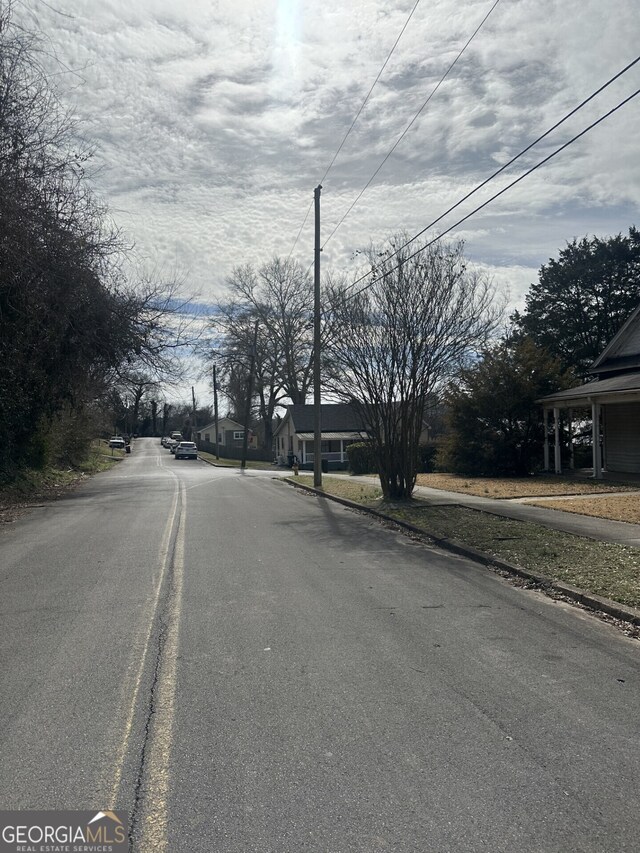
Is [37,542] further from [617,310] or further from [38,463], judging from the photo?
[617,310]

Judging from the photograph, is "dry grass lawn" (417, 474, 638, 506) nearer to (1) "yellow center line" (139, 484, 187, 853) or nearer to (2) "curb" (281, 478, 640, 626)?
(2) "curb" (281, 478, 640, 626)

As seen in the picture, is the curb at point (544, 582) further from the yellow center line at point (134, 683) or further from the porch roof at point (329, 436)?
the porch roof at point (329, 436)

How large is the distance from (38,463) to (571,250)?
37595mm

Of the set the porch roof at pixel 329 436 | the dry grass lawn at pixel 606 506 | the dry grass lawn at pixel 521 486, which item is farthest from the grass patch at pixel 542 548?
the porch roof at pixel 329 436

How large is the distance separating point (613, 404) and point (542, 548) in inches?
657

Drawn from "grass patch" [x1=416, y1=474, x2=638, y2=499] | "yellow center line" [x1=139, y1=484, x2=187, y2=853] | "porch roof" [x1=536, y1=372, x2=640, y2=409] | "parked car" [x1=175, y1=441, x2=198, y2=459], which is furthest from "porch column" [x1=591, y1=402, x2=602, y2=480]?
"parked car" [x1=175, y1=441, x2=198, y2=459]

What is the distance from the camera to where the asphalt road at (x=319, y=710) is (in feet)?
12.0

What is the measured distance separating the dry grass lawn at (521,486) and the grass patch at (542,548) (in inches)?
168

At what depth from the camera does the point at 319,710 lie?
507 cm

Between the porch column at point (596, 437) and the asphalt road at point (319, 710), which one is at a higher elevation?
the porch column at point (596, 437)

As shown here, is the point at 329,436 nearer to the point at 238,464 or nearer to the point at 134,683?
the point at 238,464

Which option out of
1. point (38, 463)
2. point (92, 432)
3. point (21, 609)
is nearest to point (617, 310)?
point (92, 432)

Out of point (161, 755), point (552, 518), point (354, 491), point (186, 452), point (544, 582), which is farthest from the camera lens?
point (186, 452)

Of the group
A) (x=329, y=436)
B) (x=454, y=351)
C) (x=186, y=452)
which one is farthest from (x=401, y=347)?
(x=186, y=452)
